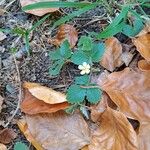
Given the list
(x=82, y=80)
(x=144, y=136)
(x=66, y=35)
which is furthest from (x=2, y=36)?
(x=144, y=136)

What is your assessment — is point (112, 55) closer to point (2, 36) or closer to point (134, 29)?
point (134, 29)

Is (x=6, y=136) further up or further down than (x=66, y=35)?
further down

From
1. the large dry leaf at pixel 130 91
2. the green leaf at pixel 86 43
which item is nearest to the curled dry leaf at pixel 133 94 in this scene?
the large dry leaf at pixel 130 91

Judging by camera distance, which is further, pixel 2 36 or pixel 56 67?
pixel 2 36

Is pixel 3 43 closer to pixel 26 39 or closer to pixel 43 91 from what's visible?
pixel 26 39

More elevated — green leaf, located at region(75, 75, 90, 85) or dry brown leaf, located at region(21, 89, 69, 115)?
green leaf, located at region(75, 75, 90, 85)

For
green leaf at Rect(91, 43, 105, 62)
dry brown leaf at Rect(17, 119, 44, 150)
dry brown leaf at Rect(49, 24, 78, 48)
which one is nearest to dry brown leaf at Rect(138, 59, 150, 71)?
green leaf at Rect(91, 43, 105, 62)

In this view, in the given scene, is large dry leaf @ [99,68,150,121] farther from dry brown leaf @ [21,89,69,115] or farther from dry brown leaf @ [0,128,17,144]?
dry brown leaf @ [0,128,17,144]
